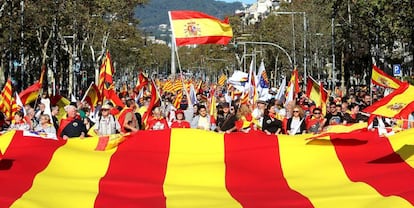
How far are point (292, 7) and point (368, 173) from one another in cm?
6100

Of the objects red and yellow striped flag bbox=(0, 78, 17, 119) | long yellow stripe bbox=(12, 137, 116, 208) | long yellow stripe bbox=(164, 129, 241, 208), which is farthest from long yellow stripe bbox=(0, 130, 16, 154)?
red and yellow striped flag bbox=(0, 78, 17, 119)

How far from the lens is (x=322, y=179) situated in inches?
273

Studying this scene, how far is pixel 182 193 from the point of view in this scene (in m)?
6.42

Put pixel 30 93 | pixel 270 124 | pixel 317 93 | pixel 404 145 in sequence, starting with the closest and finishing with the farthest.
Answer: pixel 404 145
pixel 270 124
pixel 30 93
pixel 317 93

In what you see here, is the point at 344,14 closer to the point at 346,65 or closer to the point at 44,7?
the point at 44,7

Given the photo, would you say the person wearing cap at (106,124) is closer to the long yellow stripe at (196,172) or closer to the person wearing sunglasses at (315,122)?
the person wearing sunglasses at (315,122)

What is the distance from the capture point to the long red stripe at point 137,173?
616cm

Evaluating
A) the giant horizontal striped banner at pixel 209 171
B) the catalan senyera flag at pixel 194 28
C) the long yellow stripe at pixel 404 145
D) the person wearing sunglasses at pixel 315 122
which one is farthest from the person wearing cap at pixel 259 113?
the long yellow stripe at pixel 404 145

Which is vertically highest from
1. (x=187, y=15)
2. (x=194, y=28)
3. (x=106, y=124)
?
(x=187, y=15)

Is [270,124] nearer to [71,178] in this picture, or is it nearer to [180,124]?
[180,124]

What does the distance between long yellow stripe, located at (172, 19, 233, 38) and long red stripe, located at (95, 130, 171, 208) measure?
6609 millimetres

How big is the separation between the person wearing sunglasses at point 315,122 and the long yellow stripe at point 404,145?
14.6ft

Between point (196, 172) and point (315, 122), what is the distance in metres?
6.08

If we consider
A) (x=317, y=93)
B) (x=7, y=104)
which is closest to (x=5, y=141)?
(x=7, y=104)
